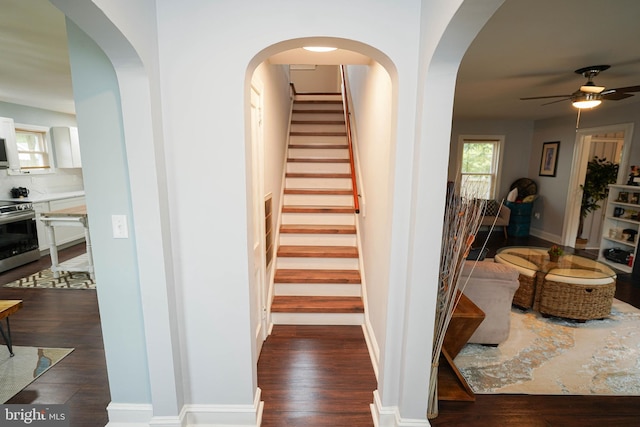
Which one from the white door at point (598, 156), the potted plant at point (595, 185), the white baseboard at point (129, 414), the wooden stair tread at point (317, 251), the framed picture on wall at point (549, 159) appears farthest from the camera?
the framed picture on wall at point (549, 159)

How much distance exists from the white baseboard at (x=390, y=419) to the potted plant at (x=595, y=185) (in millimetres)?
5587

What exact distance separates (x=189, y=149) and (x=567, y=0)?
93.3 inches

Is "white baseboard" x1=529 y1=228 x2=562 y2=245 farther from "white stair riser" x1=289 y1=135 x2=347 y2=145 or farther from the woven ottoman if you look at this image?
"white stair riser" x1=289 y1=135 x2=347 y2=145

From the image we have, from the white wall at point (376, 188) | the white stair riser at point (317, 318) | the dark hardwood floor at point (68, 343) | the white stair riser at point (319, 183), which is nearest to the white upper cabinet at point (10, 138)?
the dark hardwood floor at point (68, 343)

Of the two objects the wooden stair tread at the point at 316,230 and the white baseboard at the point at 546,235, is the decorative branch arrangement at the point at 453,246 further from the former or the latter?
the white baseboard at the point at 546,235

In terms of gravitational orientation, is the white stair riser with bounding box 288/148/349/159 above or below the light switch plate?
above

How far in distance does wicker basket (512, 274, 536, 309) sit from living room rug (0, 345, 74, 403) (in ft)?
14.2

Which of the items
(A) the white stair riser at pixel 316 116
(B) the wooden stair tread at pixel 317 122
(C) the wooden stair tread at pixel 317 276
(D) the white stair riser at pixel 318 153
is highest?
(A) the white stair riser at pixel 316 116

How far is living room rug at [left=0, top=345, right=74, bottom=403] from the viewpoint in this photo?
2.13m

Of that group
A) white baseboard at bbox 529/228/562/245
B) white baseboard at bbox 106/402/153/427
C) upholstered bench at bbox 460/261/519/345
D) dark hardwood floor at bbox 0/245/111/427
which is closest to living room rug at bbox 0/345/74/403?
dark hardwood floor at bbox 0/245/111/427

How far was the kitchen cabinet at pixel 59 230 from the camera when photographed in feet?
15.8

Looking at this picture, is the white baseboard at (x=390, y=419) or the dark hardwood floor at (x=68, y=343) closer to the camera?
the white baseboard at (x=390, y=419)

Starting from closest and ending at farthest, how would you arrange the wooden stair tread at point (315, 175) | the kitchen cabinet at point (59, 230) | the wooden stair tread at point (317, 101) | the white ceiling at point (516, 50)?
the white ceiling at point (516, 50) < the wooden stair tread at point (315, 175) < the kitchen cabinet at point (59, 230) < the wooden stair tread at point (317, 101)

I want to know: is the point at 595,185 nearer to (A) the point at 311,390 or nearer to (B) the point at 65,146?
(A) the point at 311,390
